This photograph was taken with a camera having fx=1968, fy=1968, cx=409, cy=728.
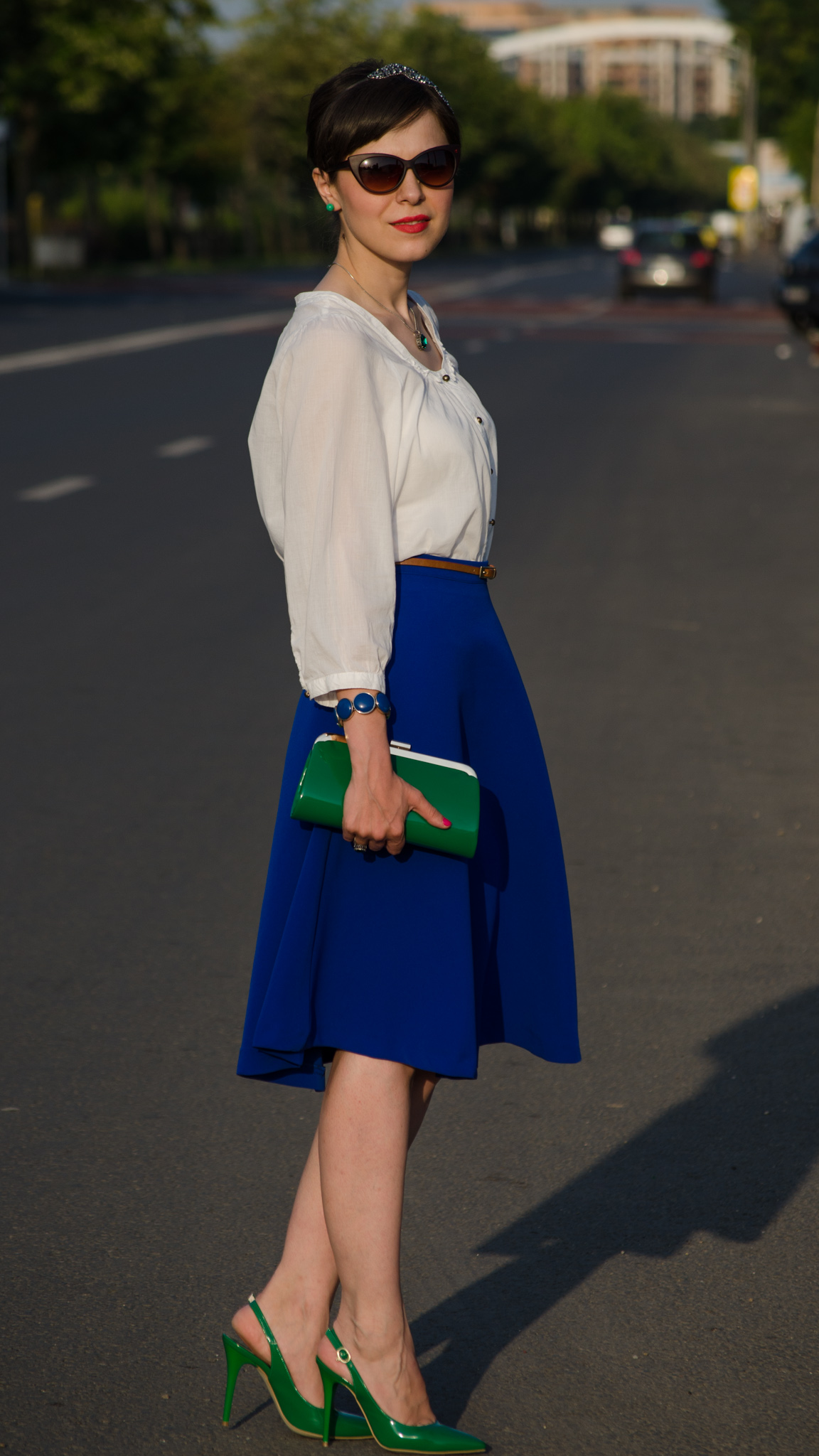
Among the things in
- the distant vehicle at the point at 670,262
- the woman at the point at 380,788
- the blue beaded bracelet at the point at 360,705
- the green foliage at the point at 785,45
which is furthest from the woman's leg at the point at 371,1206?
the green foliage at the point at 785,45

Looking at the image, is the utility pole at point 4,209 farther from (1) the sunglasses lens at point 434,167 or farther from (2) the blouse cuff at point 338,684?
(2) the blouse cuff at point 338,684

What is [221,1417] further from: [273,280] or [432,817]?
[273,280]

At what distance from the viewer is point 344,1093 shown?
8.48 ft

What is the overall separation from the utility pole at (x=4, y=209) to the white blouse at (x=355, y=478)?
160 feet

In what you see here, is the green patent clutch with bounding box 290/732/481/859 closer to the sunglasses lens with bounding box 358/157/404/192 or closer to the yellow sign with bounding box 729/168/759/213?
the sunglasses lens with bounding box 358/157/404/192

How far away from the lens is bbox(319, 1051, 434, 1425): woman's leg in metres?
2.58

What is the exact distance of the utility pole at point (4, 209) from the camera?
170 ft

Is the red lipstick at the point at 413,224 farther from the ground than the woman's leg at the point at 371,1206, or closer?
farther from the ground

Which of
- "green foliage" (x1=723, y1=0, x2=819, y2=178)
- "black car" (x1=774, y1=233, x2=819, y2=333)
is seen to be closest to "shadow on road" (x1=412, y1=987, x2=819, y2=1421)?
"black car" (x1=774, y1=233, x2=819, y2=333)

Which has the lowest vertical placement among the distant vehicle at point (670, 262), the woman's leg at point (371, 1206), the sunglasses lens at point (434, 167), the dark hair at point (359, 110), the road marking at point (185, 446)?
the distant vehicle at point (670, 262)

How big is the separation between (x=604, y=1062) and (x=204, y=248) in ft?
255

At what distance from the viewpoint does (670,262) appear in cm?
4156

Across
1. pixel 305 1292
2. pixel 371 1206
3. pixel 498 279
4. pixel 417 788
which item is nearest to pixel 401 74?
pixel 417 788

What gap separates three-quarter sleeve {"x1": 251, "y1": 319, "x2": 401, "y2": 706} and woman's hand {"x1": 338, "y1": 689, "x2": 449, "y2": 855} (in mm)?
55
